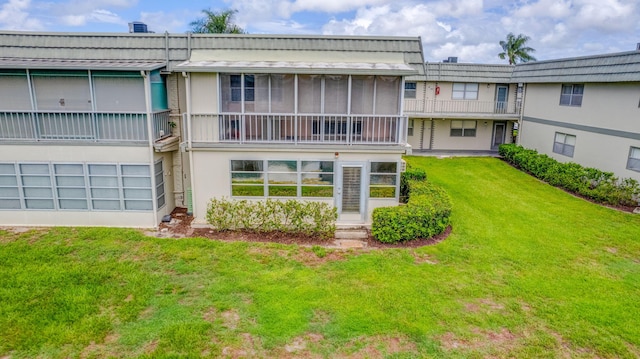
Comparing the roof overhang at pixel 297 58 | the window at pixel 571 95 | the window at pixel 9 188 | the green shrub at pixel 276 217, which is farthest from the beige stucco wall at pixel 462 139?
the window at pixel 9 188

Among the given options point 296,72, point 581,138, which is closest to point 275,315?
point 296,72

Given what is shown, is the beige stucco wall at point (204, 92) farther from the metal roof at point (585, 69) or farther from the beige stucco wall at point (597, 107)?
the beige stucco wall at point (597, 107)

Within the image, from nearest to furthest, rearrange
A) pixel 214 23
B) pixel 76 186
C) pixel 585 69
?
pixel 76 186, pixel 585 69, pixel 214 23

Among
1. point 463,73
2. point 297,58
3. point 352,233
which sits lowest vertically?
point 352,233

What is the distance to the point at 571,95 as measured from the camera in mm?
20047

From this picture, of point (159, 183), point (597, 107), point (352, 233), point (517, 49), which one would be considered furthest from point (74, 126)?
point (517, 49)

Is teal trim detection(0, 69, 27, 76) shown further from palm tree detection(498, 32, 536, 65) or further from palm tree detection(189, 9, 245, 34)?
palm tree detection(498, 32, 536, 65)

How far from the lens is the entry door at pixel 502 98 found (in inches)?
997

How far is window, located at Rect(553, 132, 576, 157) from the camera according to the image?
64.9ft

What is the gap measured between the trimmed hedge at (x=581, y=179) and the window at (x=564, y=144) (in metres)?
0.74

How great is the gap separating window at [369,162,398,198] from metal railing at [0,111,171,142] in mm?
6763

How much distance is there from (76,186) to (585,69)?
2090 centimetres

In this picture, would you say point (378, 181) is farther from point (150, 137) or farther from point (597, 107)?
point (597, 107)

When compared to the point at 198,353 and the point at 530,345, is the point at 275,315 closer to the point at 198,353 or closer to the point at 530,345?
the point at 198,353
